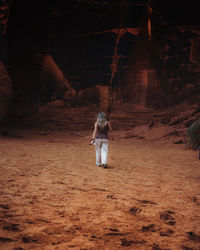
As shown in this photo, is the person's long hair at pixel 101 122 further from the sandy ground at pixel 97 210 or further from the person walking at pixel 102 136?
the sandy ground at pixel 97 210

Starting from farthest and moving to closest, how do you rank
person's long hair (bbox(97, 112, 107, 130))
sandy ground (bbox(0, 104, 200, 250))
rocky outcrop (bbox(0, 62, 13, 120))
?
1. rocky outcrop (bbox(0, 62, 13, 120))
2. person's long hair (bbox(97, 112, 107, 130))
3. sandy ground (bbox(0, 104, 200, 250))

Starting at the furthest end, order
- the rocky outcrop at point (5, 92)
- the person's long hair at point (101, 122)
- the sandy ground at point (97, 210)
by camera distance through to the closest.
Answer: the rocky outcrop at point (5, 92), the person's long hair at point (101, 122), the sandy ground at point (97, 210)

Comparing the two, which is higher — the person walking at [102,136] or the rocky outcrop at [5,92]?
the rocky outcrop at [5,92]

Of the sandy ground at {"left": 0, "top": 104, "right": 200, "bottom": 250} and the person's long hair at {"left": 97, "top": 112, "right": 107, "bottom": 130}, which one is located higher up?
the person's long hair at {"left": 97, "top": 112, "right": 107, "bottom": 130}

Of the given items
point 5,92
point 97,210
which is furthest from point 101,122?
point 5,92

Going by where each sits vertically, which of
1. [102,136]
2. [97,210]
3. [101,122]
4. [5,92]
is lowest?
[97,210]

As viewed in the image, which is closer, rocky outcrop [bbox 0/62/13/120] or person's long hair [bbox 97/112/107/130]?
person's long hair [bbox 97/112/107/130]

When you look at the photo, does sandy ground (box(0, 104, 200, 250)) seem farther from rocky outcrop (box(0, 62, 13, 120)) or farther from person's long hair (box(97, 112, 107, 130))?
rocky outcrop (box(0, 62, 13, 120))

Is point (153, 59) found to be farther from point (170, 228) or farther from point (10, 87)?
point (170, 228)

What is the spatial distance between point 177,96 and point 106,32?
27.5ft

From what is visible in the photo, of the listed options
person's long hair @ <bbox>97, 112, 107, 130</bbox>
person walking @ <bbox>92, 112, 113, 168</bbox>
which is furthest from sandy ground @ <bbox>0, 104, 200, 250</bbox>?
person's long hair @ <bbox>97, 112, 107, 130</bbox>

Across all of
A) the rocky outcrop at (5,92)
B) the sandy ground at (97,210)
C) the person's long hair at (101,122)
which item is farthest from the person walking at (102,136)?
the rocky outcrop at (5,92)

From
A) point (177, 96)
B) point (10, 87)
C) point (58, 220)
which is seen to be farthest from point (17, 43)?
point (58, 220)

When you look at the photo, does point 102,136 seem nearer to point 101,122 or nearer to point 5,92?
point 101,122
